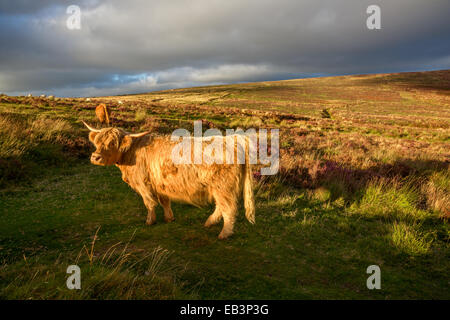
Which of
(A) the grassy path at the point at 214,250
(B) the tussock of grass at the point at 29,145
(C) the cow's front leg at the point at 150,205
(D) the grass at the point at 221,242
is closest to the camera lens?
(A) the grassy path at the point at 214,250

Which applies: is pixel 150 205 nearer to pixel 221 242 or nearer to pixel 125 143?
pixel 125 143

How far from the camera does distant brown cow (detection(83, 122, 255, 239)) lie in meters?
4.11

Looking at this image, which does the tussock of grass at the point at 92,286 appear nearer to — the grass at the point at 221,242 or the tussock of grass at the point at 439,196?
the grass at the point at 221,242

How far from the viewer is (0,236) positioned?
12.9 feet

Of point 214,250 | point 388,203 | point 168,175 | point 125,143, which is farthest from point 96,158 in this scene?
point 388,203

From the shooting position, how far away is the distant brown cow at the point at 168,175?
4.11 m

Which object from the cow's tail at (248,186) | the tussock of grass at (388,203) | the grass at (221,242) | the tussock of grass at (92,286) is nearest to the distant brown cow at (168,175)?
the cow's tail at (248,186)

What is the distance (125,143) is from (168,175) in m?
1.05

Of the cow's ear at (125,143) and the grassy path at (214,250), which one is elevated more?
the cow's ear at (125,143)

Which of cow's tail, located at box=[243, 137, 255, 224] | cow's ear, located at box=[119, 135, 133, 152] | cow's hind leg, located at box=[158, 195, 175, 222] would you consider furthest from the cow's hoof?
cow's ear, located at box=[119, 135, 133, 152]

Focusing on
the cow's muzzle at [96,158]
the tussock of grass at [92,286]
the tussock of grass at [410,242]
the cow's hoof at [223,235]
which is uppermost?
the cow's muzzle at [96,158]

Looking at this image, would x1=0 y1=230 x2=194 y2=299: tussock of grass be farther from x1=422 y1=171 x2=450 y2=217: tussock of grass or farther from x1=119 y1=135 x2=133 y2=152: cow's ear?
x1=422 y1=171 x2=450 y2=217: tussock of grass

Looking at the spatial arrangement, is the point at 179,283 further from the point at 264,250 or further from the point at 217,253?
the point at 264,250

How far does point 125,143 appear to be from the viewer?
4492 millimetres
